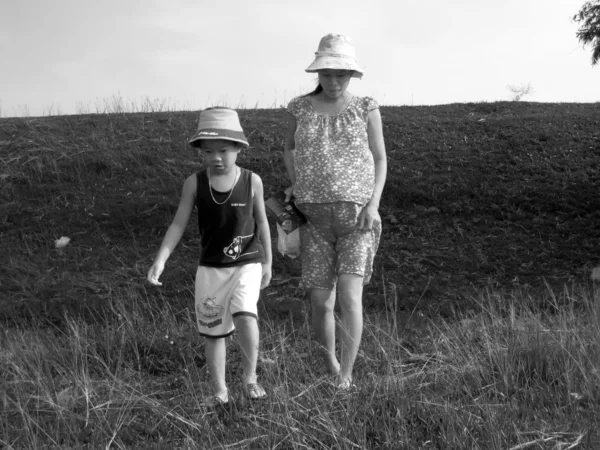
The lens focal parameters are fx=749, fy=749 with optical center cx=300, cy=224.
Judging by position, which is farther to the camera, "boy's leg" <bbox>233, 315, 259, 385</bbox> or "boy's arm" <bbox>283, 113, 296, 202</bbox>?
"boy's arm" <bbox>283, 113, 296, 202</bbox>

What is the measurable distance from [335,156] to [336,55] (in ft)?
1.74

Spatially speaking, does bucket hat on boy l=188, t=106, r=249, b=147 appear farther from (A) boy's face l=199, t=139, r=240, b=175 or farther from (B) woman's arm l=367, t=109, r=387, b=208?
(B) woman's arm l=367, t=109, r=387, b=208

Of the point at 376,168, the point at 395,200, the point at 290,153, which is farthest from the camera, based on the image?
the point at 395,200

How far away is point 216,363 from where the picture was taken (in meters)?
3.67

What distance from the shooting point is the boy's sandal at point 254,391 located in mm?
3484

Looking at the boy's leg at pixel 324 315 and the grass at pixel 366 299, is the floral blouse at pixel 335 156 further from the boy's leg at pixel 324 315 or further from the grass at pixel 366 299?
the grass at pixel 366 299

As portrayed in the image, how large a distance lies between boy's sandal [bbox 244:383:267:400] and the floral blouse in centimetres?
103

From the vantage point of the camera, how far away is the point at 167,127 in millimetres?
10484

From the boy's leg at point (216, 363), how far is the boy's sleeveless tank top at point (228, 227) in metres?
0.39

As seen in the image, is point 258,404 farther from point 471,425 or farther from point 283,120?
point 283,120

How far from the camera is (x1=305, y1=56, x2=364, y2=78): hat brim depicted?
3883 mm

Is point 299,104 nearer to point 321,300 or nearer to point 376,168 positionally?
point 376,168

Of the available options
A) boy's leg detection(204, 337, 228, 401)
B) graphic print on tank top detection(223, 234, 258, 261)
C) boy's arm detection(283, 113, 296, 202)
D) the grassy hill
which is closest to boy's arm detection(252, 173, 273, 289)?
graphic print on tank top detection(223, 234, 258, 261)

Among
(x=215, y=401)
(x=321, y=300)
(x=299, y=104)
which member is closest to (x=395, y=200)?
(x=299, y=104)
